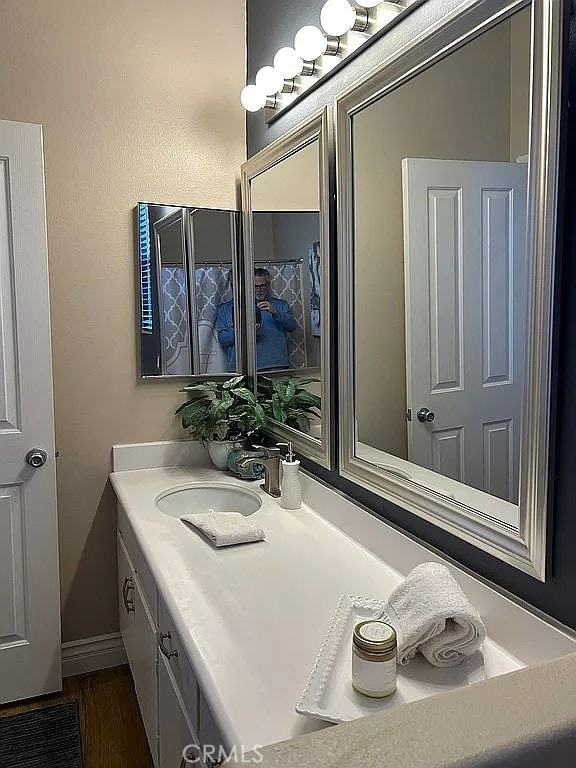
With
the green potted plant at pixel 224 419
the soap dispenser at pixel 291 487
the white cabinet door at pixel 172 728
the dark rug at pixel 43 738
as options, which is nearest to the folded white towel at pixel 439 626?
the white cabinet door at pixel 172 728

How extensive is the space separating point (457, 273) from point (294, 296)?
0.84 metres

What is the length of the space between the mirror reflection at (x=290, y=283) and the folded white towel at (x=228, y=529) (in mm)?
372

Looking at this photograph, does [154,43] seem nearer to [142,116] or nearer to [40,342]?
[142,116]

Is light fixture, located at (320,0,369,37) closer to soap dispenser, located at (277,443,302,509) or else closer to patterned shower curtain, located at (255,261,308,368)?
patterned shower curtain, located at (255,261,308,368)

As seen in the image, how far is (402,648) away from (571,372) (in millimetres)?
526

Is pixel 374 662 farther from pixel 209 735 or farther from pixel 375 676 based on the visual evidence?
pixel 209 735

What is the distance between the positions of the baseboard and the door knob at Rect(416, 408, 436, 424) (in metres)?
1.62

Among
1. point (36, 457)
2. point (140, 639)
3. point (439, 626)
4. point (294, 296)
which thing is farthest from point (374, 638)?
point (36, 457)

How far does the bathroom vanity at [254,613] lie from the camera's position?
106 centimetres

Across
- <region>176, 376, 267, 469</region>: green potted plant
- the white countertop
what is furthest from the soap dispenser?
<region>176, 376, 267, 469</region>: green potted plant

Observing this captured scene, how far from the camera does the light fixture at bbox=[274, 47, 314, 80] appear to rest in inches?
75.5

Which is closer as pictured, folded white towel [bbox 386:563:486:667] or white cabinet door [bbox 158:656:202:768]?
folded white towel [bbox 386:563:486:667]

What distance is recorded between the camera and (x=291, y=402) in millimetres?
2117

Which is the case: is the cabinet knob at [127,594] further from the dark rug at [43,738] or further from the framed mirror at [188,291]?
the framed mirror at [188,291]
